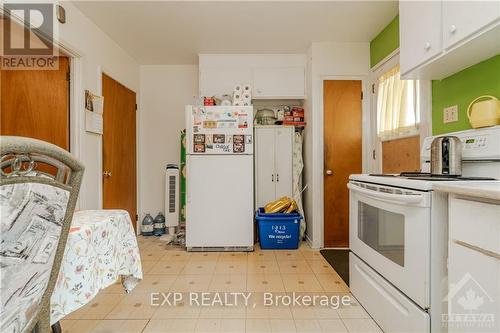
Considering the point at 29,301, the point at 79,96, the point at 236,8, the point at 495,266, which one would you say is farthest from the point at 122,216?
the point at 236,8

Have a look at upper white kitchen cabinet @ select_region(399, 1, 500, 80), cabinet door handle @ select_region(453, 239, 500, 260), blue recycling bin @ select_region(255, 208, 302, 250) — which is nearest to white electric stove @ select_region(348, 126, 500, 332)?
Answer: cabinet door handle @ select_region(453, 239, 500, 260)

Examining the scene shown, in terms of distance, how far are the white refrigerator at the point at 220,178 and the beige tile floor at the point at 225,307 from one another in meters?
0.27

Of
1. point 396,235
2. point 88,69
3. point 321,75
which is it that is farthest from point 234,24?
point 396,235

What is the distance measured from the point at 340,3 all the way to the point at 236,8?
93cm

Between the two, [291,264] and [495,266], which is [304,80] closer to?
[291,264]

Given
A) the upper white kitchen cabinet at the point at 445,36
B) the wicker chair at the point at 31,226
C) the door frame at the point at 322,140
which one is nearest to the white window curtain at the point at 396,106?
the door frame at the point at 322,140

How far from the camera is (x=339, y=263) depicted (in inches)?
112

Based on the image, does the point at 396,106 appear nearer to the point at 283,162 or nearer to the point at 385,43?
the point at 385,43

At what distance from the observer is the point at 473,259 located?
3.49ft

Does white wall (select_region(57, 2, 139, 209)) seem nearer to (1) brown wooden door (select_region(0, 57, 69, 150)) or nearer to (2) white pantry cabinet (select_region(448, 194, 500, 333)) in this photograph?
(1) brown wooden door (select_region(0, 57, 69, 150))

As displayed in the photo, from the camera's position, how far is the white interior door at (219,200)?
3191 mm

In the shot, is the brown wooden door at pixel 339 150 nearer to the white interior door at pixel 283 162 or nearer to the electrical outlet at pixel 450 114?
the white interior door at pixel 283 162

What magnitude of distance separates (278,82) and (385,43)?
4.24 ft

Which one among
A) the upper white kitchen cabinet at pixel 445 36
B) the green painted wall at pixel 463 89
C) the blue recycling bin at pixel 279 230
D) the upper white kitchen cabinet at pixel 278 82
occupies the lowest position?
the blue recycling bin at pixel 279 230
